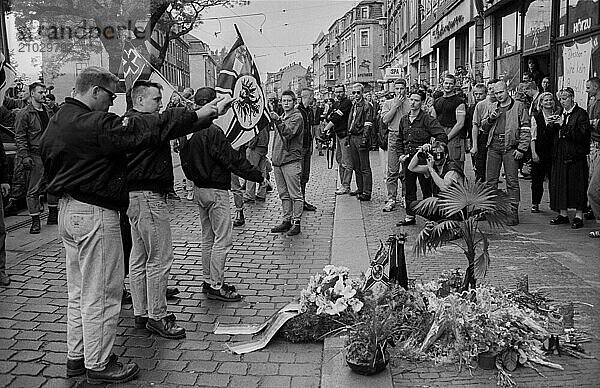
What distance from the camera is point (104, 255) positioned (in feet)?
14.3

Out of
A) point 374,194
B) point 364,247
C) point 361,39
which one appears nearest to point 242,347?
point 364,247

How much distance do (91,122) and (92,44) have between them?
101 ft

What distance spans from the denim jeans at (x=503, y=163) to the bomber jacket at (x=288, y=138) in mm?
2823

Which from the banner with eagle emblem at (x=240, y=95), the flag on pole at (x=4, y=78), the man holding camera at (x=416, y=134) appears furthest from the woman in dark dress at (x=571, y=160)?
the flag on pole at (x=4, y=78)

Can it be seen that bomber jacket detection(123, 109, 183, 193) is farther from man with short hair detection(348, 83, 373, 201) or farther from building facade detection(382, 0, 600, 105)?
building facade detection(382, 0, 600, 105)

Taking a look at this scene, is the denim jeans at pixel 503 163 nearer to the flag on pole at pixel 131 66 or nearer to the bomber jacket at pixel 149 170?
the flag on pole at pixel 131 66

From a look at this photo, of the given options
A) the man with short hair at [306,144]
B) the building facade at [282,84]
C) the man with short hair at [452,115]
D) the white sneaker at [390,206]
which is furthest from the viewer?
the building facade at [282,84]

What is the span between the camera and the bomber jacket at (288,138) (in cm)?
909

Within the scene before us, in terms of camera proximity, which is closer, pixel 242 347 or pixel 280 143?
pixel 242 347

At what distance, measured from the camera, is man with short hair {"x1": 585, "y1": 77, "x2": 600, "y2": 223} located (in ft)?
27.3

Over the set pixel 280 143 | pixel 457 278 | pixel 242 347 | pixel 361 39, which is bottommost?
pixel 242 347

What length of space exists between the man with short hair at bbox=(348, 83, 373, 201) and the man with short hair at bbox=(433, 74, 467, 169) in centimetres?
135

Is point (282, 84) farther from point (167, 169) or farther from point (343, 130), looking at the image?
point (167, 169)

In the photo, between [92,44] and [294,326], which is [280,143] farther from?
[92,44]
